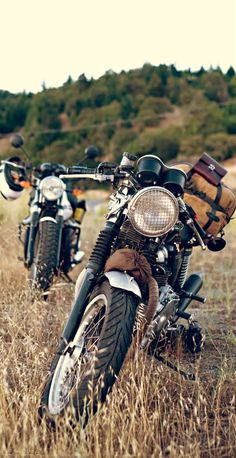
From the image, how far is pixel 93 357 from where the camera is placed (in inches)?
109

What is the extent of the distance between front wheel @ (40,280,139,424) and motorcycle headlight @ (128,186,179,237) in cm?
31

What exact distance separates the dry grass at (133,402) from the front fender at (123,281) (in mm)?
384

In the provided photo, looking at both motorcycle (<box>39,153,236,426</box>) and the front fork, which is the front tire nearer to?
the front fork

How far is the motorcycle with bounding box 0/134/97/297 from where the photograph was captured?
20.0 ft

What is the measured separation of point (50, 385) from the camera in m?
3.06

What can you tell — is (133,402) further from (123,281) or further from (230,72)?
(230,72)

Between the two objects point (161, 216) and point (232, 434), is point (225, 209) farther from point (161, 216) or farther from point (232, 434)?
point (232, 434)

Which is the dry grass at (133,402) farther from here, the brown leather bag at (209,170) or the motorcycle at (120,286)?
the brown leather bag at (209,170)

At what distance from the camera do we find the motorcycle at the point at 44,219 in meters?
6.09

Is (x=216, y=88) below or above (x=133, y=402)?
above

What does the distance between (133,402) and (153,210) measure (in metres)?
0.85

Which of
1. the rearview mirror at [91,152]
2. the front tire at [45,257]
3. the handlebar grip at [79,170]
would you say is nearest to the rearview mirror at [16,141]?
the rearview mirror at [91,152]

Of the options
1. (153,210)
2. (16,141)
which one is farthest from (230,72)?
(153,210)

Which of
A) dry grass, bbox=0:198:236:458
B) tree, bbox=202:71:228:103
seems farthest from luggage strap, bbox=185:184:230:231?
tree, bbox=202:71:228:103
